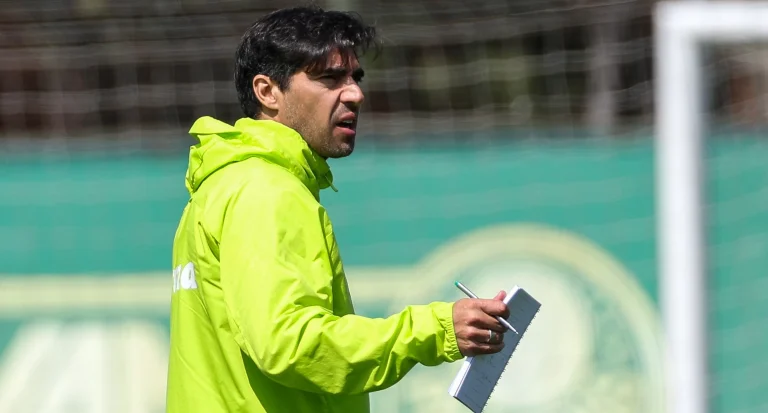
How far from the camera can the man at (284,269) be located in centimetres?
198

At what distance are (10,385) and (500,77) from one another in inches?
102

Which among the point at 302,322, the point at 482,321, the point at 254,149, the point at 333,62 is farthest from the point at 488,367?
the point at 333,62

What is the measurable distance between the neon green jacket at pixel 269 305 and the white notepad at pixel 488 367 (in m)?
0.05

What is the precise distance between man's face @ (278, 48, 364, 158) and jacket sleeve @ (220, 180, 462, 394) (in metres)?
0.30

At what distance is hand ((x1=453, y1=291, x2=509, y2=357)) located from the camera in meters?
1.97

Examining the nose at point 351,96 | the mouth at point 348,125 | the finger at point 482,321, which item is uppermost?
the nose at point 351,96

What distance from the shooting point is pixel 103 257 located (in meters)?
5.37

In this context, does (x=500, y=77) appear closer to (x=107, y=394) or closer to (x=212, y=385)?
(x=107, y=394)

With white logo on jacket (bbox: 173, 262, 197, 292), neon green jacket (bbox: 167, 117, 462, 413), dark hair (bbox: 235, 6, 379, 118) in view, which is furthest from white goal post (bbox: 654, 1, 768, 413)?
white logo on jacket (bbox: 173, 262, 197, 292)

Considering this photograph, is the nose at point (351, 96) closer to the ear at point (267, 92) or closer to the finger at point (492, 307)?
the ear at point (267, 92)

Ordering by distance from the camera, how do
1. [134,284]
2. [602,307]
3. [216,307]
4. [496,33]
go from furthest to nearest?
1. [496,33]
2. [134,284]
3. [602,307]
4. [216,307]

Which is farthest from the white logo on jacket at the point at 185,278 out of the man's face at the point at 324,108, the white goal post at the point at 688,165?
the white goal post at the point at 688,165

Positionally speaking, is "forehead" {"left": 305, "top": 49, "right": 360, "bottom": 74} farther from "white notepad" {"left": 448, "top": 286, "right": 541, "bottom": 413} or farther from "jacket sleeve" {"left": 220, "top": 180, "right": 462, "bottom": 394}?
"white notepad" {"left": 448, "top": 286, "right": 541, "bottom": 413}

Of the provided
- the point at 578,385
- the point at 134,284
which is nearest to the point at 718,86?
the point at 578,385
